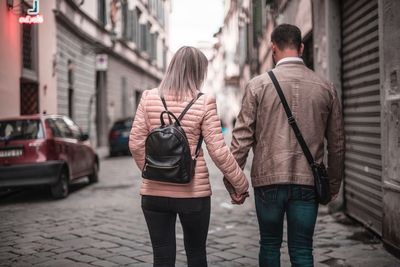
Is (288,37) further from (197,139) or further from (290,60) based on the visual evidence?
(197,139)

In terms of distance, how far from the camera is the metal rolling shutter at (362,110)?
610 cm

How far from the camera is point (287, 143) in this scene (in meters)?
3.21

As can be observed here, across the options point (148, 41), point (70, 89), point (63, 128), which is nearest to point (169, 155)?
point (63, 128)

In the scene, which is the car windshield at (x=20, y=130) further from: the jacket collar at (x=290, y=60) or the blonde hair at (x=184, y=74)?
the jacket collar at (x=290, y=60)

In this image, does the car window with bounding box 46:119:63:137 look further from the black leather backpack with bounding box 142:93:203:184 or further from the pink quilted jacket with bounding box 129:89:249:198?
the black leather backpack with bounding box 142:93:203:184

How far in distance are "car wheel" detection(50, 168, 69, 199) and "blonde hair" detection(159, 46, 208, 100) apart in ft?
22.4

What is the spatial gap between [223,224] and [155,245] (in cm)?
388

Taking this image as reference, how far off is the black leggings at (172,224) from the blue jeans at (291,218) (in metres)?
0.35

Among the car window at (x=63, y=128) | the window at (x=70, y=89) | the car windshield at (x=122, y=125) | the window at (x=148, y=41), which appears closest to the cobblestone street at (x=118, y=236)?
the car window at (x=63, y=128)

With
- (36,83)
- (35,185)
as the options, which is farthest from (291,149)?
(36,83)

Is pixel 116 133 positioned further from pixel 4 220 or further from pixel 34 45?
pixel 4 220

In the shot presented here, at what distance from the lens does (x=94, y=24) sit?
2255 centimetres

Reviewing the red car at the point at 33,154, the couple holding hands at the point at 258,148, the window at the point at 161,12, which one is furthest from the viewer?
the window at the point at 161,12

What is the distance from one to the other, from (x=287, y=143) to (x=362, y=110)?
12.4ft
